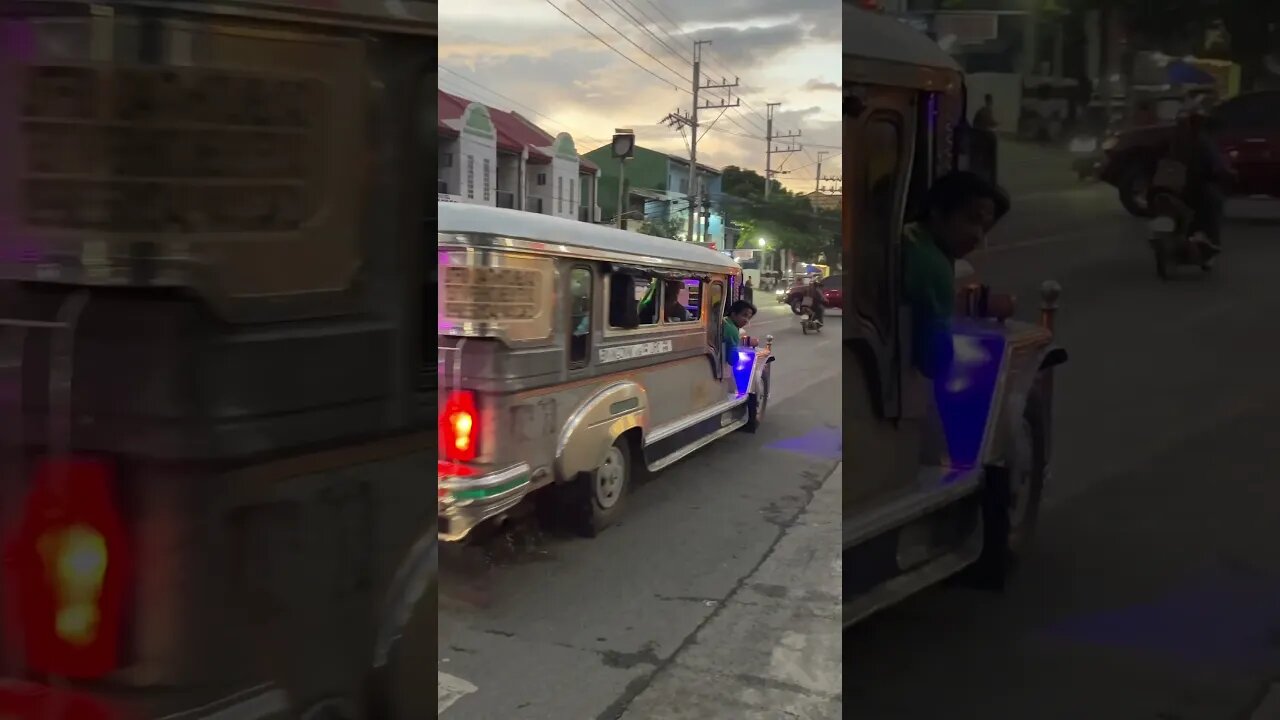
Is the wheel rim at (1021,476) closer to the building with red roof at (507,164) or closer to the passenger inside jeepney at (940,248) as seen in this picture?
the passenger inside jeepney at (940,248)

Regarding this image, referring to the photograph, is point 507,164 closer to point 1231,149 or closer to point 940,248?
point 940,248

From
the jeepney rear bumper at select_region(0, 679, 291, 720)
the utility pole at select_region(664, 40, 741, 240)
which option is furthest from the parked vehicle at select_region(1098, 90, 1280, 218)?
the jeepney rear bumper at select_region(0, 679, 291, 720)

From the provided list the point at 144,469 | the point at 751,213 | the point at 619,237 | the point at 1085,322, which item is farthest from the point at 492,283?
the point at 1085,322

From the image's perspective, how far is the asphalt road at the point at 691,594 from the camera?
1.00m

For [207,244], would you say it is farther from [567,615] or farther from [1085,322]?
[1085,322]

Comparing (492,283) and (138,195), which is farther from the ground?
(138,195)

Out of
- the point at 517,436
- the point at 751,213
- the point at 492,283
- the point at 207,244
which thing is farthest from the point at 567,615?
the point at 207,244

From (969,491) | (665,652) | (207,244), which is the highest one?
(207,244)

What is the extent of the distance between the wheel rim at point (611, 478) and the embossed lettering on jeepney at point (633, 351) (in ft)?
0.37

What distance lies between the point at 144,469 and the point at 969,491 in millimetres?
1055

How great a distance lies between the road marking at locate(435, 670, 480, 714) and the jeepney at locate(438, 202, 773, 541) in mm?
190

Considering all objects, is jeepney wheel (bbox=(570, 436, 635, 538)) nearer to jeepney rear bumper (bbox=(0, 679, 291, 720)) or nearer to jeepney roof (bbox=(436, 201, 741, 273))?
jeepney roof (bbox=(436, 201, 741, 273))

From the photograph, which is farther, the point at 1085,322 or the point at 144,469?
the point at 144,469

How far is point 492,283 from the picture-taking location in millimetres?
954
